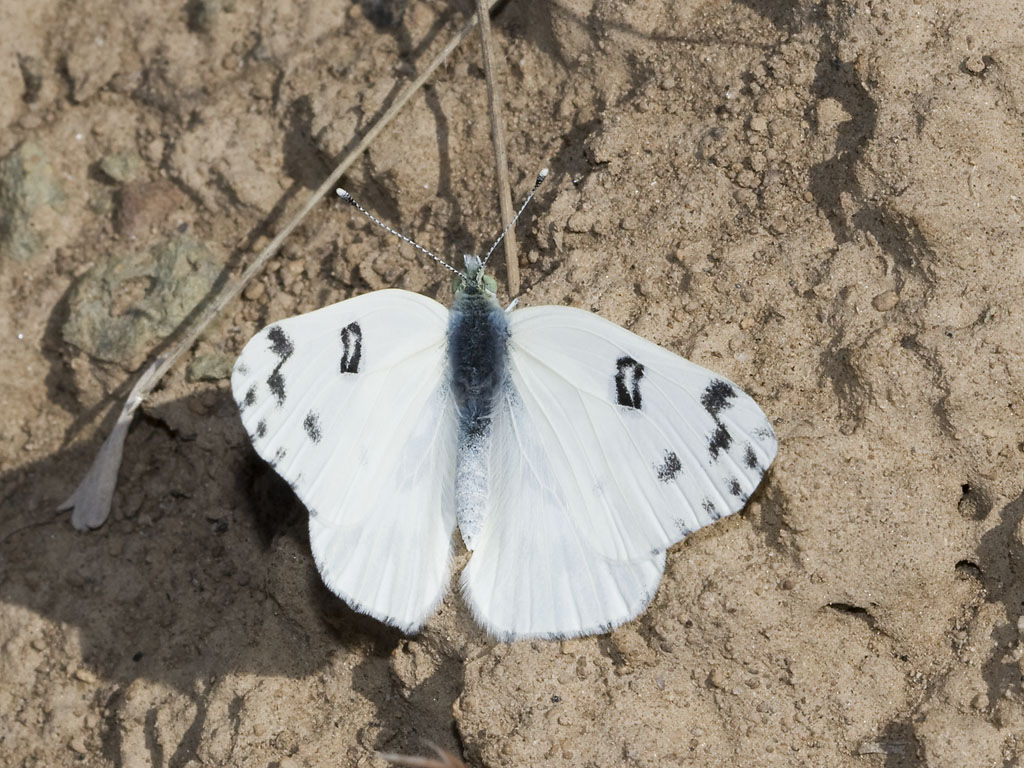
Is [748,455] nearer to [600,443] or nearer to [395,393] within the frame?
[600,443]

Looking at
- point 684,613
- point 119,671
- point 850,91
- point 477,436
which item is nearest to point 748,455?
point 684,613

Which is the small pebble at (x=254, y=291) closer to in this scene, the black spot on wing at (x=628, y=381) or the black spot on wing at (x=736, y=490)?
the black spot on wing at (x=628, y=381)

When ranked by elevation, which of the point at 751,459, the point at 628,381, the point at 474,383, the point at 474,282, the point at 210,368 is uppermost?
the point at 751,459

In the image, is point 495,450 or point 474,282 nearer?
point 495,450

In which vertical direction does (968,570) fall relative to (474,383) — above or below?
above

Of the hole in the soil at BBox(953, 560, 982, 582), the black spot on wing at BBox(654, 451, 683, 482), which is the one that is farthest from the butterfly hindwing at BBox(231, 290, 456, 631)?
the hole in the soil at BBox(953, 560, 982, 582)

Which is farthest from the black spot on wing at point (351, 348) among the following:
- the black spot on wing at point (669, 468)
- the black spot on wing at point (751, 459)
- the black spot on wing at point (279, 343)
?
the black spot on wing at point (751, 459)

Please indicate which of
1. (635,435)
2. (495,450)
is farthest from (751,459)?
(495,450)

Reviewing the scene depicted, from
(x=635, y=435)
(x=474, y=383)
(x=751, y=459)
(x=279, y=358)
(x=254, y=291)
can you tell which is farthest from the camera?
(x=254, y=291)

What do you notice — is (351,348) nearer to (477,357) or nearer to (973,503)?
(477,357)
